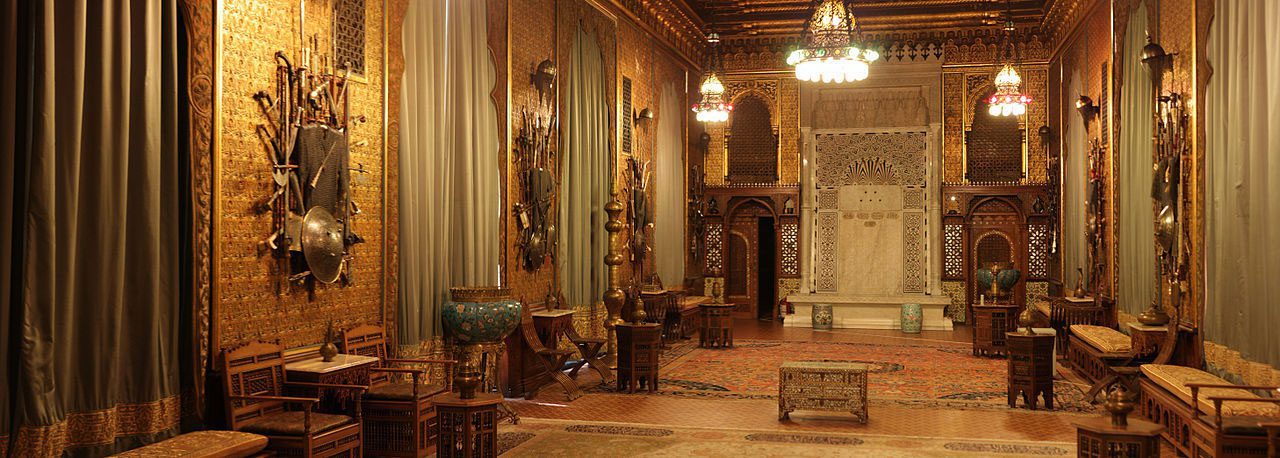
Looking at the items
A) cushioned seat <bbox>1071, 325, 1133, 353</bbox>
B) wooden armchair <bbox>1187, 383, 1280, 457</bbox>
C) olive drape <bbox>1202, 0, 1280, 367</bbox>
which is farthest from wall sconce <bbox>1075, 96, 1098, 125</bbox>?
wooden armchair <bbox>1187, 383, 1280, 457</bbox>

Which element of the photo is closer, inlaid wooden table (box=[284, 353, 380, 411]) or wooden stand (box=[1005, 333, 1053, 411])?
inlaid wooden table (box=[284, 353, 380, 411])

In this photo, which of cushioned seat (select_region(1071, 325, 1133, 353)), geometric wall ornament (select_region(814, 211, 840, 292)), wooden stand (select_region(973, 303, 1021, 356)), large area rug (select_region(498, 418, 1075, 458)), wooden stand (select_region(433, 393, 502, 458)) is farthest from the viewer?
geometric wall ornament (select_region(814, 211, 840, 292))

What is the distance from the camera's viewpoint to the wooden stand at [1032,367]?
8.04 meters

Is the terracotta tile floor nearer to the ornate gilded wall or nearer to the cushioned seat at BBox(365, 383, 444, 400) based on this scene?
the cushioned seat at BBox(365, 383, 444, 400)

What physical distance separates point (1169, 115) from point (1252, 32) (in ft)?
6.16

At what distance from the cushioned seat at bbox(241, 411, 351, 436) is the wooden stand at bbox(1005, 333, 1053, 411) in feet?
17.0

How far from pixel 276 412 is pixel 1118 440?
4.22 metres

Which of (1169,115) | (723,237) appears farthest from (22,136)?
(723,237)

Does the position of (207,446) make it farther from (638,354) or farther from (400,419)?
(638,354)

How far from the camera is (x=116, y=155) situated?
479cm

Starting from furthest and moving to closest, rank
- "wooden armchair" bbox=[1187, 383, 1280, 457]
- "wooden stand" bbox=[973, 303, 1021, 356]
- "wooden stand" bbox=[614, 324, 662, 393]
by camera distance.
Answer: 1. "wooden stand" bbox=[973, 303, 1021, 356]
2. "wooden stand" bbox=[614, 324, 662, 393]
3. "wooden armchair" bbox=[1187, 383, 1280, 457]

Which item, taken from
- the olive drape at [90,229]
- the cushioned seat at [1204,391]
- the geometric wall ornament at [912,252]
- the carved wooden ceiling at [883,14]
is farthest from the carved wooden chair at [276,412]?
the geometric wall ornament at [912,252]

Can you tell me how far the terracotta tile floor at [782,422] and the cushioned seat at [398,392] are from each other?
5.29 ft

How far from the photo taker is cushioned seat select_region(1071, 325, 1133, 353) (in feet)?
27.1
